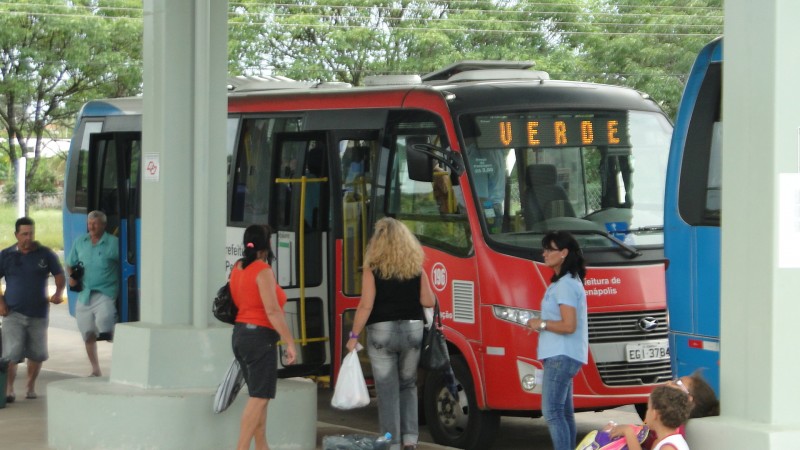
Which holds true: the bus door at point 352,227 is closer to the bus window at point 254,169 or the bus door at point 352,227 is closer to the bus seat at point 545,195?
the bus window at point 254,169

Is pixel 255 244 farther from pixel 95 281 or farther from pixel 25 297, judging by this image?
pixel 95 281

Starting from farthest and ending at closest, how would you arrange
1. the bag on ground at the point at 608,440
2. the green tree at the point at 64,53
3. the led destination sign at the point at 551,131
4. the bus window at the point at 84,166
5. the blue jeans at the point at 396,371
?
the green tree at the point at 64,53
the bus window at the point at 84,166
the led destination sign at the point at 551,131
the blue jeans at the point at 396,371
the bag on ground at the point at 608,440

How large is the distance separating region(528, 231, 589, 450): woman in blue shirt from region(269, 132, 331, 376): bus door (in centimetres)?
347

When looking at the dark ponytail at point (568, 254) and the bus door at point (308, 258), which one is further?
the bus door at point (308, 258)

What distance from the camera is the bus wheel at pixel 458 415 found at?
1034cm

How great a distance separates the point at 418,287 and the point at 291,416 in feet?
4.36

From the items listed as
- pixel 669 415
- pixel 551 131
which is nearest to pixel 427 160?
pixel 551 131

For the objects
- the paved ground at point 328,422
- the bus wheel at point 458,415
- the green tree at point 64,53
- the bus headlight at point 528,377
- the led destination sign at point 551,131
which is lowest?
the paved ground at point 328,422

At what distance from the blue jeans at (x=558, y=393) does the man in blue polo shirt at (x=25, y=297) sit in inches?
221

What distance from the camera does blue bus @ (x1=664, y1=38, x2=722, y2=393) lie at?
794cm

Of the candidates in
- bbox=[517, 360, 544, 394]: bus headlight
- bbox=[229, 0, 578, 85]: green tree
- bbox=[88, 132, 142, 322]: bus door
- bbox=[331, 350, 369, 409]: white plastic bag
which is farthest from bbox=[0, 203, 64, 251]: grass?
bbox=[331, 350, 369, 409]: white plastic bag

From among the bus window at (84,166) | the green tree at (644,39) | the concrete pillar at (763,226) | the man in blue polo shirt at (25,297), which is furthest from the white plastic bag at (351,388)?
the green tree at (644,39)

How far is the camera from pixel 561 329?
333 inches

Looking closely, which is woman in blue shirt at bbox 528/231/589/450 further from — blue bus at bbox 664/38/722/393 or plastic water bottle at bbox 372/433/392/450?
plastic water bottle at bbox 372/433/392/450
